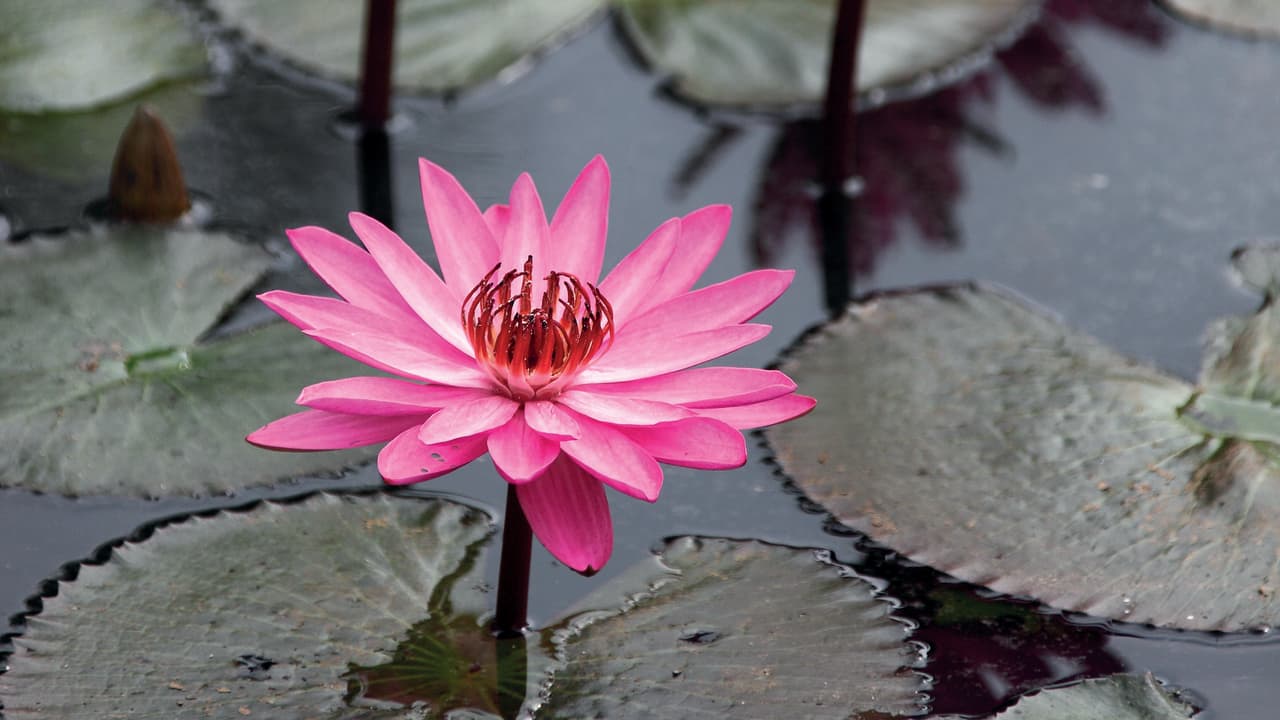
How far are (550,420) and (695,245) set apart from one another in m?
0.29

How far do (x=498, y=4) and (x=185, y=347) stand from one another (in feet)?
3.68

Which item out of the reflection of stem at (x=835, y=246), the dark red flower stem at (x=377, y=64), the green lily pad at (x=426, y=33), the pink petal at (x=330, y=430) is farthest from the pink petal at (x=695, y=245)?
the green lily pad at (x=426, y=33)

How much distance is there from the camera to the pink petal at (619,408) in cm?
121

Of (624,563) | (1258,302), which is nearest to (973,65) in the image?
(1258,302)

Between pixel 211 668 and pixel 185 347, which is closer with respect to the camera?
pixel 211 668

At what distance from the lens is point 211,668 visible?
4.42 ft

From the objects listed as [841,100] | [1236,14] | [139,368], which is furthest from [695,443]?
[1236,14]

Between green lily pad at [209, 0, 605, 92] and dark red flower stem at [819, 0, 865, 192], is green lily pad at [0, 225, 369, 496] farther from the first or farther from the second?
dark red flower stem at [819, 0, 865, 192]

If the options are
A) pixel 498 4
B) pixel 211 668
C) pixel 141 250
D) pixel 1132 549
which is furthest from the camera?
pixel 498 4

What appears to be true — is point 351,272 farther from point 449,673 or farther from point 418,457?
point 449,673

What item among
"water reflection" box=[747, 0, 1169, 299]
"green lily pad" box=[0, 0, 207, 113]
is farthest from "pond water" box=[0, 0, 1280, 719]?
"green lily pad" box=[0, 0, 207, 113]

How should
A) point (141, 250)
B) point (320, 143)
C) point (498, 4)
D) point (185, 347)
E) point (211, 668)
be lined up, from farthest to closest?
point (498, 4) → point (320, 143) → point (141, 250) → point (185, 347) → point (211, 668)

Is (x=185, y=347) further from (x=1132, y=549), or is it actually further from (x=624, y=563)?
(x=1132, y=549)

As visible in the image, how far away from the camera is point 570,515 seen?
4.00ft
